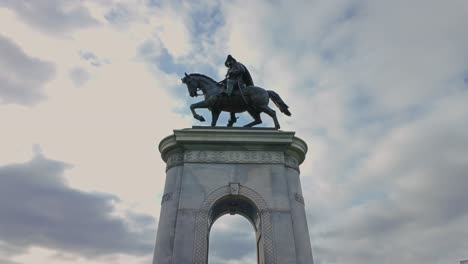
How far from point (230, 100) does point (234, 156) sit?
2.93 metres

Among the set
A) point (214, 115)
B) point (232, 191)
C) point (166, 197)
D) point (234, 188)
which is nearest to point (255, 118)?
point (214, 115)

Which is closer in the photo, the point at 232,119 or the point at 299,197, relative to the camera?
the point at 299,197

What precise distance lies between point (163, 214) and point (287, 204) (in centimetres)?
449

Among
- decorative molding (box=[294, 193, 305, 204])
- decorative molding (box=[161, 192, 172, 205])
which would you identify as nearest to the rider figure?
decorative molding (box=[161, 192, 172, 205])

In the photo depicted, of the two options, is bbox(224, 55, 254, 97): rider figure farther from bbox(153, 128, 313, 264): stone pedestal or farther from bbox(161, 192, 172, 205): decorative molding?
bbox(161, 192, 172, 205): decorative molding

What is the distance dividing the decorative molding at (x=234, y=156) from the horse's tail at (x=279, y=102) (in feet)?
9.45

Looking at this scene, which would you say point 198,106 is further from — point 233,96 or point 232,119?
point 232,119

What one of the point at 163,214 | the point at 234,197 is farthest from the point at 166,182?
the point at 234,197

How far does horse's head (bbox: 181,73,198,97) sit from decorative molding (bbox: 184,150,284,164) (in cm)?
333

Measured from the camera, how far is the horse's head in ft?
51.2

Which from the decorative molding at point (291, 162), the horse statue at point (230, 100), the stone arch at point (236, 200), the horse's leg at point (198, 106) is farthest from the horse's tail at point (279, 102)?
the stone arch at point (236, 200)

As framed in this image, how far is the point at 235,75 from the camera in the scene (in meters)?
15.3

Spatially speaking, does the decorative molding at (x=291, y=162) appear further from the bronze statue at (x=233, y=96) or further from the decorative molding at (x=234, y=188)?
the decorative molding at (x=234, y=188)

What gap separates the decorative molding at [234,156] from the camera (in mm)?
13195
